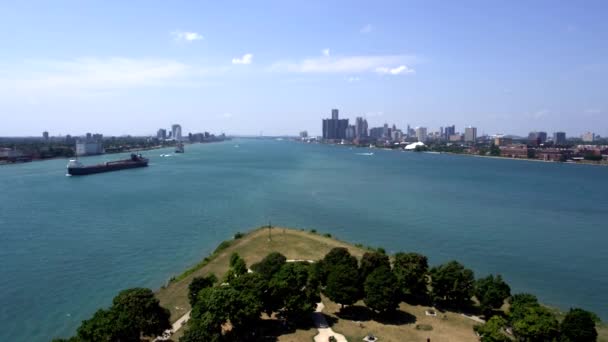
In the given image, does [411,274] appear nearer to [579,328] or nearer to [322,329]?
[322,329]

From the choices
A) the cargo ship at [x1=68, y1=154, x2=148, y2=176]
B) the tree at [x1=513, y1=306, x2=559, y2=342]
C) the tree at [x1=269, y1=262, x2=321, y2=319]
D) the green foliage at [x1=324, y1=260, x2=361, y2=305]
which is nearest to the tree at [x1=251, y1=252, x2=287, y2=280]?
the tree at [x1=269, y1=262, x2=321, y2=319]

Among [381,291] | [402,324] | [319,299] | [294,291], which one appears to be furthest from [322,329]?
[402,324]

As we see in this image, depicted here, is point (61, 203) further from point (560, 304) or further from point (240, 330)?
point (560, 304)

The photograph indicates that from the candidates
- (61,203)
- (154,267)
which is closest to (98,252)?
(154,267)

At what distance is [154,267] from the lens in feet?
47.4

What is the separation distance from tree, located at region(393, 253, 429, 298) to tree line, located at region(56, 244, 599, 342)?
26mm

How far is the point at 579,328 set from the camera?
775 cm

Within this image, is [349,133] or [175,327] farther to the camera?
[349,133]

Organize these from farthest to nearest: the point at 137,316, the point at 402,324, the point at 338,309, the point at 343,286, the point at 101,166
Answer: the point at 101,166 < the point at 338,309 < the point at 343,286 < the point at 402,324 < the point at 137,316

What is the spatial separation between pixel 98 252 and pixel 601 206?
3040 cm

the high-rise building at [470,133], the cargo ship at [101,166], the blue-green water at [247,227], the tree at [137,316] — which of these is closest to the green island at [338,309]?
the tree at [137,316]

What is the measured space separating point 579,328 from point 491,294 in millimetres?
2171

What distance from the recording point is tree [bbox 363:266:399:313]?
31.0 feet

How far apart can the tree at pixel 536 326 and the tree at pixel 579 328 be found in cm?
17
